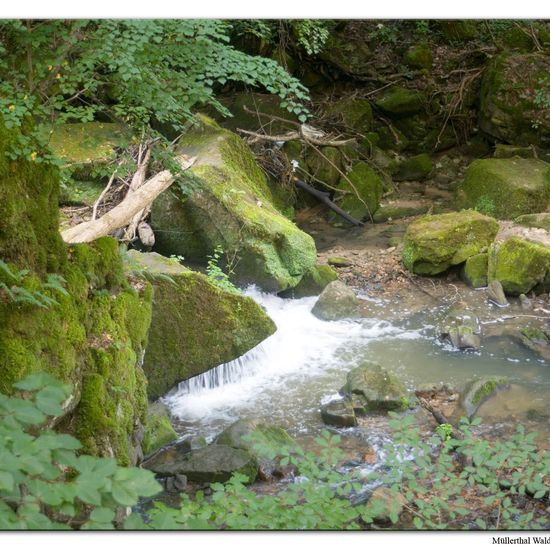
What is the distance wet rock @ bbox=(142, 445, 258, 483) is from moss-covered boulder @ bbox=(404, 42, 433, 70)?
472cm

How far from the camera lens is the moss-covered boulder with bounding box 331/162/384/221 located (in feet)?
30.5

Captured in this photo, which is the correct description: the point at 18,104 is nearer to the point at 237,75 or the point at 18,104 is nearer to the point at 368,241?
the point at 237,75

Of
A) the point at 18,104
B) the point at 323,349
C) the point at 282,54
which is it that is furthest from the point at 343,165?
the point at 18,104

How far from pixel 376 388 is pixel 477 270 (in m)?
2.70

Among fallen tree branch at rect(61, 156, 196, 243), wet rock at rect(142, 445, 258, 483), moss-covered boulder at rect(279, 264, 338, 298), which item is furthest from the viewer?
moss-covered boulder at rect(279, 264, 338, 298)

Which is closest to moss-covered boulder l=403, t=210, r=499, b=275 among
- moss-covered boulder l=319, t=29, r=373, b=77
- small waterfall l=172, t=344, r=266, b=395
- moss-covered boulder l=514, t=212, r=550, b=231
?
moss-covered boulder l=514, t=212, r=550, b=231

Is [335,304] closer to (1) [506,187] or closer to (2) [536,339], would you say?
(2) [536,339]

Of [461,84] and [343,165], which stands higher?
[461,84]

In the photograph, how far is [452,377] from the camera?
5500mm

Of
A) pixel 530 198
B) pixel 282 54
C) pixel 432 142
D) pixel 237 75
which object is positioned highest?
pixel 282 54

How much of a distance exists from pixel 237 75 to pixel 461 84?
244 inches

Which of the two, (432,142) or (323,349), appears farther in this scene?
(432,142)

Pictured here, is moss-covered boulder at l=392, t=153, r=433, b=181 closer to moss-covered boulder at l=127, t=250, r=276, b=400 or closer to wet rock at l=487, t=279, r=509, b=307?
wet rock at l=487, t=279, r=509, b=307

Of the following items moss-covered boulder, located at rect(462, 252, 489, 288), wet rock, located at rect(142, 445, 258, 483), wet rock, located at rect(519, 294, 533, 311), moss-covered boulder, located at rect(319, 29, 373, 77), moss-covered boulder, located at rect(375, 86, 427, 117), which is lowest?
wet rock, located at rect(142, 445, 258, 483)
